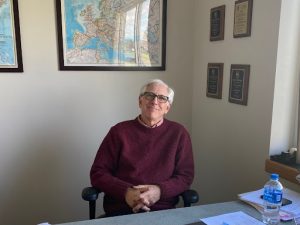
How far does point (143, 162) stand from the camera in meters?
1.81

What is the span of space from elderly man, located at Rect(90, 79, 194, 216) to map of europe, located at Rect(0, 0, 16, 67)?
86 centimetres

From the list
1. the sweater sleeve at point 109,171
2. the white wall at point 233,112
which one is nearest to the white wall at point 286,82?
the white wall at point 233,112

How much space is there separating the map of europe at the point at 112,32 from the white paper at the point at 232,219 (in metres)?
1.37

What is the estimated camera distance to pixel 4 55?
6.58 feet

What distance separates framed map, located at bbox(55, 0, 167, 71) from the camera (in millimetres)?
2135

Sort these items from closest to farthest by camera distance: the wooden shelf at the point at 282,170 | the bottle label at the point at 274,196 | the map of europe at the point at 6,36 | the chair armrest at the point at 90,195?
the bottle label at the point at 274,196, the wooden shelf at the point at 282,170, the chair armrest at the point at 90,195, the map of europe at the point at 6,36

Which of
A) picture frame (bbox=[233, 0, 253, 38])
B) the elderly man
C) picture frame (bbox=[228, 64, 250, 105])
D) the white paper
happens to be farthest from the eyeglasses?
the white paper

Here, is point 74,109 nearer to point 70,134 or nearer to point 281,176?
point 70,134

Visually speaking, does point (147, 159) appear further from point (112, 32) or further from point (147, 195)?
point (112, 32)

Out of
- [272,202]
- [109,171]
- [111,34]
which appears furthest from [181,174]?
[111,34]

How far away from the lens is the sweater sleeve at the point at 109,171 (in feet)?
5.65

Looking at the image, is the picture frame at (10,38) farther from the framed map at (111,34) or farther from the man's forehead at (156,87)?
the man's forehead at (156,87)

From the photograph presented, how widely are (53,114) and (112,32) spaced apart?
2.40 feet

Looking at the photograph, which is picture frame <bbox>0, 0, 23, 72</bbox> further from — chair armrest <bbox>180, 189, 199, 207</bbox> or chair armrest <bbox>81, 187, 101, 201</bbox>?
chair armrest <bbox>180, 189, 199, 207</bbox>
